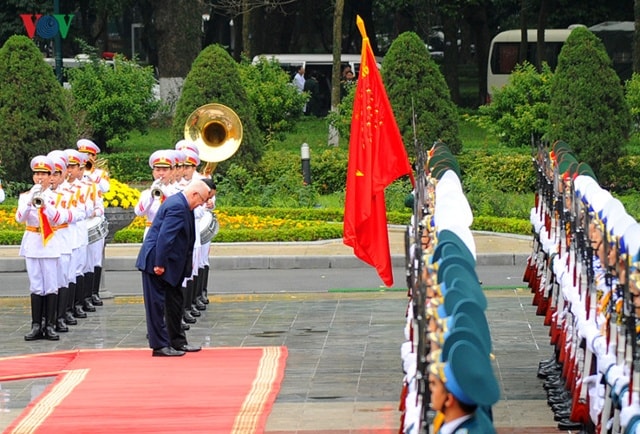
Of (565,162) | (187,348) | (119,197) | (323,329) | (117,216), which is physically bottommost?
(323,329)

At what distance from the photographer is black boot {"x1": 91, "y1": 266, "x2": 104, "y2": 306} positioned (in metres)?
16.8

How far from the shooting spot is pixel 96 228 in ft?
53.3

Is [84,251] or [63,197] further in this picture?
[84,251]

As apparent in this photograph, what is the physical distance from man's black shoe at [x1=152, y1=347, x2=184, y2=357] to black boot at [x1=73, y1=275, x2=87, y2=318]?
2807 mm

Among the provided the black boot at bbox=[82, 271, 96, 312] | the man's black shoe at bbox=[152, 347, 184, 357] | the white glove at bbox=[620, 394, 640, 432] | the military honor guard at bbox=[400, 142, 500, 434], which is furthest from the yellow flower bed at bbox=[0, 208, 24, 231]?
the white glove at bbox=[620, 394, 640, 432]

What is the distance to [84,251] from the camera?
15.9m

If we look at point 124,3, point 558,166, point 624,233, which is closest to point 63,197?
point 558,166

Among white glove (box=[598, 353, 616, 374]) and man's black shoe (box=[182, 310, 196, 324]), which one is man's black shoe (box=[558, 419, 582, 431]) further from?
man's black shoe (box=[182, 310, 196, 324])

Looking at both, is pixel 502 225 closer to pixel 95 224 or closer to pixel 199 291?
pixel 199 291

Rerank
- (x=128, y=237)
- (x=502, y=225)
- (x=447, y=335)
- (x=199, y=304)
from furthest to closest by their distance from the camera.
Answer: (x=502, y=225)
(x=128, y=237)
(x=199, y=304)
(x=447, y=335)

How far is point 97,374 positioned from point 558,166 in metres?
4.07

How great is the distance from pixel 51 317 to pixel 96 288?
2.20 m

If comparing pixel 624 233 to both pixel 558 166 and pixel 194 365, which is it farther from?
pixel 194 365

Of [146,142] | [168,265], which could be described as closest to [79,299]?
[168,265]
